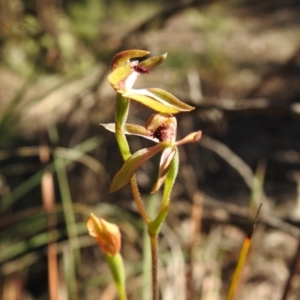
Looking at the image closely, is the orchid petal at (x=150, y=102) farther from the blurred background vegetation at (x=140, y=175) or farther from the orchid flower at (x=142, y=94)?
the blurred background vegetation at (x=140, y=175)

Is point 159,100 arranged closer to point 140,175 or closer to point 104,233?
point 104,233

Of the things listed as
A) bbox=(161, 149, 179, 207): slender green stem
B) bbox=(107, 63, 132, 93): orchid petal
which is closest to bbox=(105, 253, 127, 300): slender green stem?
bbox=(161, 149, 179, 207): slender green stem

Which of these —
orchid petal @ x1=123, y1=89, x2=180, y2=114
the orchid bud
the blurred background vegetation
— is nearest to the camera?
orchid petal @ x1=123, y1=89, x2=180, y2=114

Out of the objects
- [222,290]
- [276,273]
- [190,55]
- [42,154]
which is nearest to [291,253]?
[276,273]

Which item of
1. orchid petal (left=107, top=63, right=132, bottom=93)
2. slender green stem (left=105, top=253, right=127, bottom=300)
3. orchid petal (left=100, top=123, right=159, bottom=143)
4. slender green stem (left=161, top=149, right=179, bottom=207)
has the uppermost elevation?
orchid petal (left=107, top=63, right=132, bottom=93)

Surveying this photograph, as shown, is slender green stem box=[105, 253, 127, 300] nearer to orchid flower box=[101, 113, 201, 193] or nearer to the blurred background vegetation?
orchid flower box=[101, 113, 201, 193]

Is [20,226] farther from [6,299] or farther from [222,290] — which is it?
[222,290]

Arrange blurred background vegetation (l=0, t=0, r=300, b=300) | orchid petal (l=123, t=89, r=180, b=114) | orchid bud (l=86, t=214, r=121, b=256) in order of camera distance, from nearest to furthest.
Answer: orchid petal (l=123, t=89, r=180, b=114) < orchid bud (l=86, t=214, r=121, b=256) < blurred background vegetation (l=0, t=0, r=300, b=300)

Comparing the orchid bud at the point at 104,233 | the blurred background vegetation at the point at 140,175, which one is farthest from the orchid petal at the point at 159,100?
the blurred background vegetation at the point at 140,175

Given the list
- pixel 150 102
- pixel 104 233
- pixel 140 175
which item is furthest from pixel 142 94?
pixel 140 175
